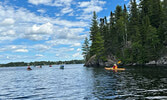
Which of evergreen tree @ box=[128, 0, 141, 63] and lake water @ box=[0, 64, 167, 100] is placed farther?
evergreen tree @ box=[128, 0, 141, 63]

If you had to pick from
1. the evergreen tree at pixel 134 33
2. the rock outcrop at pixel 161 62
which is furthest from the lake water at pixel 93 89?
the evergreen tree at pixel 134 33

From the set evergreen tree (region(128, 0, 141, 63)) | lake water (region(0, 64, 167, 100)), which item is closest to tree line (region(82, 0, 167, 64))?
evergreen tree (region(128, 0, 141, 63))

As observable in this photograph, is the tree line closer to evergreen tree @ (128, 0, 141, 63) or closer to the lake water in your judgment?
evergreen tree @ (128, 0, 141, 63)

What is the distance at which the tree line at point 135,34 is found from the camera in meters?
60.8

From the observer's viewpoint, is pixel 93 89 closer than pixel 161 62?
Yes

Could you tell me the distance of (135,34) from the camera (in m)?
75.4

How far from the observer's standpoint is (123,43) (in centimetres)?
8112

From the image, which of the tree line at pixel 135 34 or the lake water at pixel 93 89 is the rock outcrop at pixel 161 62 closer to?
the tree line at pixel 135 34

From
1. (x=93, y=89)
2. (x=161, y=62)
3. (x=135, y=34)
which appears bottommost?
(x=93, y=89)

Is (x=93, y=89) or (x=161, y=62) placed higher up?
(x=161, y=62)

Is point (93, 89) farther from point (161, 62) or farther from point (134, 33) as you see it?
point (134, 33)

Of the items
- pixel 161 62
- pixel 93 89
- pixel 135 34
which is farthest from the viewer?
pixel 135 34

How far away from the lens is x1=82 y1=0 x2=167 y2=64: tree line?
60750 mm

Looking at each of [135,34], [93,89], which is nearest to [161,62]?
[135,34]
